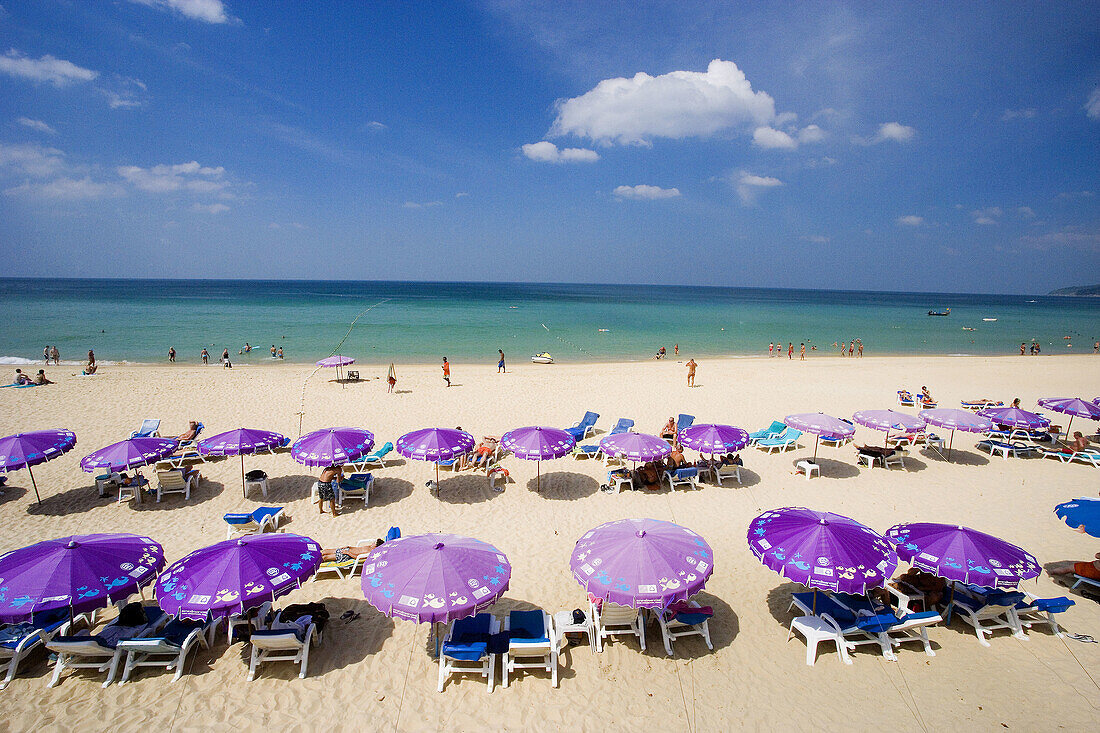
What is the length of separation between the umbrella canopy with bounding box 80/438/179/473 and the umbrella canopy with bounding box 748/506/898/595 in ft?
38.8

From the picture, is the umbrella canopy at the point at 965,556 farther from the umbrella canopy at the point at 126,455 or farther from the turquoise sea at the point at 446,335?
the turquoise sea at the point at 446,335

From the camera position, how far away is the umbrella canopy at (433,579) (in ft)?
17.5

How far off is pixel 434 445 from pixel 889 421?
11.2 m

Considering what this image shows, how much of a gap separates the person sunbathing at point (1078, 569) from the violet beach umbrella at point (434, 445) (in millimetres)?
10550

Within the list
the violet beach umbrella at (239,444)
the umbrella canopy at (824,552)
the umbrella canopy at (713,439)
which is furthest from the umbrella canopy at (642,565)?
the violet beach umbrella at (239,444)

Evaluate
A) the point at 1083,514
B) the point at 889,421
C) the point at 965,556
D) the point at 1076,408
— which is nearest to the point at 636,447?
the point at 965,556

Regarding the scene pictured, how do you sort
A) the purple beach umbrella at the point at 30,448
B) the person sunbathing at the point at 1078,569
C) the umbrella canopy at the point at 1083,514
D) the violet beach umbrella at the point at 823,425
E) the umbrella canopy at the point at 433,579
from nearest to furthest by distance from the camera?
the umbrella canopy at the point at 433,579, the umbrella canopy at the point at 1083,514, the person sunbathing at the point at 1078,569, the purple beach umbrella at the point at 30,448, the violet beach umbrella at the point at 823,425

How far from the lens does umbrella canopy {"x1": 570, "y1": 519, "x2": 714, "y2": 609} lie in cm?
559

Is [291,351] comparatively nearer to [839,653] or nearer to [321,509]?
[321,509]

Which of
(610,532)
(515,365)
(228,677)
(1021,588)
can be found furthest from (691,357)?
(228,677)

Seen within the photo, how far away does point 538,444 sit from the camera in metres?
10.7

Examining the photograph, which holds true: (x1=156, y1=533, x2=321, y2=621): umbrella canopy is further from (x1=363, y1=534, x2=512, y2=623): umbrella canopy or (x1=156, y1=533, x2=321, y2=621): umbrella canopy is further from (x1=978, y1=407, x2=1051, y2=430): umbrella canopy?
(x1=978, y1=407, x2=1051, y2=430): umbrella canopy

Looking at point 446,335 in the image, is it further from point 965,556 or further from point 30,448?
point 965,556

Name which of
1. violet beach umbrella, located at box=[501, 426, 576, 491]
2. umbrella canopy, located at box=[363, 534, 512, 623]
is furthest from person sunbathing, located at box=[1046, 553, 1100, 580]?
umbrella canopy, located at box=[363, 534, 512, 623]
